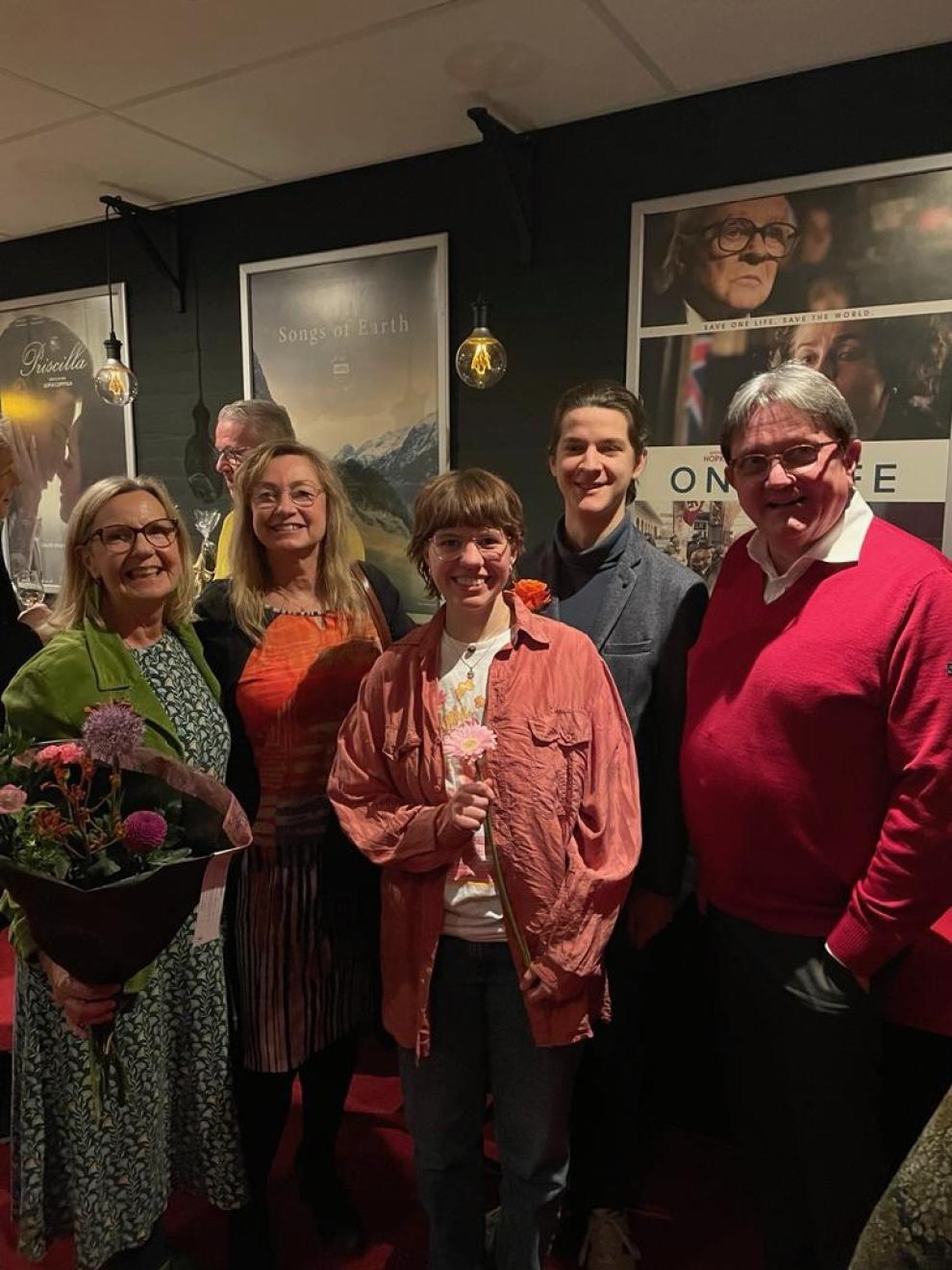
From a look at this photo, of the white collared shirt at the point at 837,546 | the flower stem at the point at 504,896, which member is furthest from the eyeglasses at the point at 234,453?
the white collared shirt at the point at 837,546

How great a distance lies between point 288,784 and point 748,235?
7.29 feet

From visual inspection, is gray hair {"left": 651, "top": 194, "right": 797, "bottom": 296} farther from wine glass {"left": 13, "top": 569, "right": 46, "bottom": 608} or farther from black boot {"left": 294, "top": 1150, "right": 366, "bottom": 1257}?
wine glass {"left": 13, "top": 569, "right": 46, "bottom": 608}

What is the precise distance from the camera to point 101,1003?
1.38 meters

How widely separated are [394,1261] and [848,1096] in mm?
1135

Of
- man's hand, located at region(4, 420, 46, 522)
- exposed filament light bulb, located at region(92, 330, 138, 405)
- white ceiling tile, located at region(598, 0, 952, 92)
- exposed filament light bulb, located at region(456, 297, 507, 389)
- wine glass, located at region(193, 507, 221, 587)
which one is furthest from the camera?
man's hand, located at region(4, 420, 46, 522)

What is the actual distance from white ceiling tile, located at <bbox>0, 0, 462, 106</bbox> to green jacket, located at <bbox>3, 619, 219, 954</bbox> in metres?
1.71

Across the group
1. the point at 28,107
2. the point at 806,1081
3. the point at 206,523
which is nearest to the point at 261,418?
the point at 206,523

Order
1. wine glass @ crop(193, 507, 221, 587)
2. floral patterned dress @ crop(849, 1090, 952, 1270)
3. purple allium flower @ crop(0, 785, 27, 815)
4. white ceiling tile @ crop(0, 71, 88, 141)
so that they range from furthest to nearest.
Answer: wine glass @ crop(193, 507, 221, 587) < white ceiling tile @ crop(0, 71, 88, 141) < purple allium flower @ crop(0, 785, 27, 815) < floral patterned dress @ crop(849, 1090, 952, 1270)

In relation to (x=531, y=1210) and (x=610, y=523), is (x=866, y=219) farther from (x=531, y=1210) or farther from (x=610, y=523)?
(x=531, y=1210)

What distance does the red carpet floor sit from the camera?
194 centimetres

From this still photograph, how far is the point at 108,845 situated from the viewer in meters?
1.27

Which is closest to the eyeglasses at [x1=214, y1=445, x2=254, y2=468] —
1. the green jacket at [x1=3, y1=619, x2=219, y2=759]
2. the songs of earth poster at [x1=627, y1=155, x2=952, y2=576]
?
the songs of earth poster at [x1=627, y1=155, x2=952, y2=576]

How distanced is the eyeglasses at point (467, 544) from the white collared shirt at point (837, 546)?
481 mm

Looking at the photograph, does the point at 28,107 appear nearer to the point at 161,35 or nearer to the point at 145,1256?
the point at 161,35
